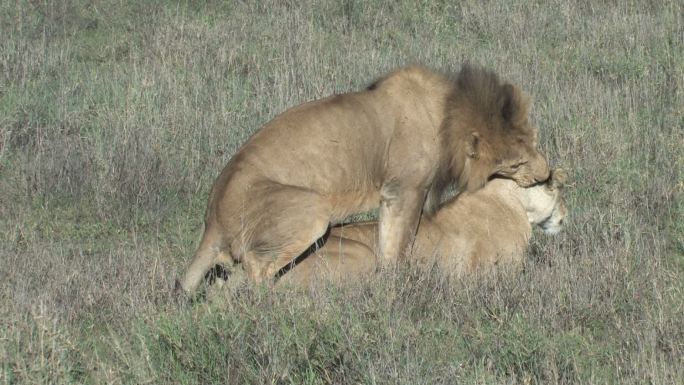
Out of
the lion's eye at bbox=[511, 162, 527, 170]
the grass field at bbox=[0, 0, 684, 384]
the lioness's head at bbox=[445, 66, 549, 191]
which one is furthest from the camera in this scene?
the lion's eye at bbox=[511, 162, 527, 170]

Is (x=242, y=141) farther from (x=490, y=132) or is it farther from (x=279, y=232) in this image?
(x=279, y=232)

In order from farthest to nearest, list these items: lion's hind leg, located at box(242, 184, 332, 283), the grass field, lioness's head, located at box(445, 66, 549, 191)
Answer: lioness's head, located at box(445, 66, 549, 191)
lion's hind leg, located at box(242, 184, 332, 283)
the grass field

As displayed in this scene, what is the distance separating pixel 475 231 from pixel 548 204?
0.57 m

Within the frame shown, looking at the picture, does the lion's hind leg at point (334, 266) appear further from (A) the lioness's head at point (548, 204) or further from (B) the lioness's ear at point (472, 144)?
(A) the lioness's head at point (548, 204)

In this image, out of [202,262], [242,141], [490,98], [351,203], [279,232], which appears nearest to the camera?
[279,232]

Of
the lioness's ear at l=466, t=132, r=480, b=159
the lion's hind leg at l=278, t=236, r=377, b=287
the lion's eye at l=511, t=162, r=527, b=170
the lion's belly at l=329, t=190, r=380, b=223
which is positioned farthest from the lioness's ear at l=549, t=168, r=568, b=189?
the lion's hind leg at l=278, t=236, r=377, b=287

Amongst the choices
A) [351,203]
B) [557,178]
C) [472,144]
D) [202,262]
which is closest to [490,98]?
[472,144]

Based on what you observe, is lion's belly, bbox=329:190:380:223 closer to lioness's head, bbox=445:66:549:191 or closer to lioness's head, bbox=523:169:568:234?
lioness's head, bbox=445:66:549:191

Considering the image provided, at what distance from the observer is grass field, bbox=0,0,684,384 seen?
5.16m

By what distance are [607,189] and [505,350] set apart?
138 inches

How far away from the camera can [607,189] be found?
8430 millimetres

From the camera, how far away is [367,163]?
6773 millimetres

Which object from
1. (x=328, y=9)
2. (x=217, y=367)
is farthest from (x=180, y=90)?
(x=217, y=367)

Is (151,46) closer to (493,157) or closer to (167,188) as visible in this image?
(167,188)
